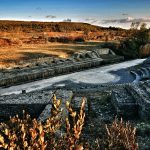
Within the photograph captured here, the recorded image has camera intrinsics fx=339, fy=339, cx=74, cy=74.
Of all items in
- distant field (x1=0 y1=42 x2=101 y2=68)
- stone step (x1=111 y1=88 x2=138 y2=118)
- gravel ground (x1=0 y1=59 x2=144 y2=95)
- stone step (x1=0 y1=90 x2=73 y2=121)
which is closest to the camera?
stone step (x1=111 y1=88 x2=138 y2=118)

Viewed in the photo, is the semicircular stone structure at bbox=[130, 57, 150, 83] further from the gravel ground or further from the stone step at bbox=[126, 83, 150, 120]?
the stone step at bbox=[126, 83, 150, 120]

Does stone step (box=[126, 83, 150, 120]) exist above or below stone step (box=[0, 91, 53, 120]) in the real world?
above

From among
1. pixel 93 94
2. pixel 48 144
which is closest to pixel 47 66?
pixel 93 94

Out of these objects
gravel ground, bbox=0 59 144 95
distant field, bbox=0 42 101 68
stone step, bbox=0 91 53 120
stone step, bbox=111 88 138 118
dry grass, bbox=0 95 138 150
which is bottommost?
gravel ground, bbox=0 59 144 95

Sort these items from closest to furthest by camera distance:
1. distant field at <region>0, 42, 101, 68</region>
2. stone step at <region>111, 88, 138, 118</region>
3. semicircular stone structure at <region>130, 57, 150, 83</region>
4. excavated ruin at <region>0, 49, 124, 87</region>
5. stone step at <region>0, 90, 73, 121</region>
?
stone step at <region>111, 88, 138, 118</region> < stone step at <region>0, 90, 73, 121</region> < excavated ruin at <region>0, 49, 124, 87</region> < semicircular stone structure at <region>130, 57, 150, 83</region> < distant field at <region>0, 42, 101, 68</region>

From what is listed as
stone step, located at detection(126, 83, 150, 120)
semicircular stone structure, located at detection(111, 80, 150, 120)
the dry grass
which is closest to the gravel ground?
semicircular stone structure, located at detection(111, 80, 150, 120)

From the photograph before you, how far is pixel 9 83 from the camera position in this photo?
64.8 feet

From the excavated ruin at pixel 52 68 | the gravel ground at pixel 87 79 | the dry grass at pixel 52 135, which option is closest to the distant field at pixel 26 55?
the excavated ruin at pixel 52 68

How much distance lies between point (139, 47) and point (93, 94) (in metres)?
21.7

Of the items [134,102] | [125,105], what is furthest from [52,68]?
[125,105]

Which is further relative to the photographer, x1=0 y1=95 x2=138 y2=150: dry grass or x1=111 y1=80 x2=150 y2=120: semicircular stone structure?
x1=111 y1=80 x2=150 y2=120: semicircular stone structure

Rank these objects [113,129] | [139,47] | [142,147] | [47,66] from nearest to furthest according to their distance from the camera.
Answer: [113,129], [142,147], [47,66], [139,47]

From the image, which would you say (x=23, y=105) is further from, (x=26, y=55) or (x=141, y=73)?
(x=26, y=55)

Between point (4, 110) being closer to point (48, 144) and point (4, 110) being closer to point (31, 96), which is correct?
point (31, 96)
